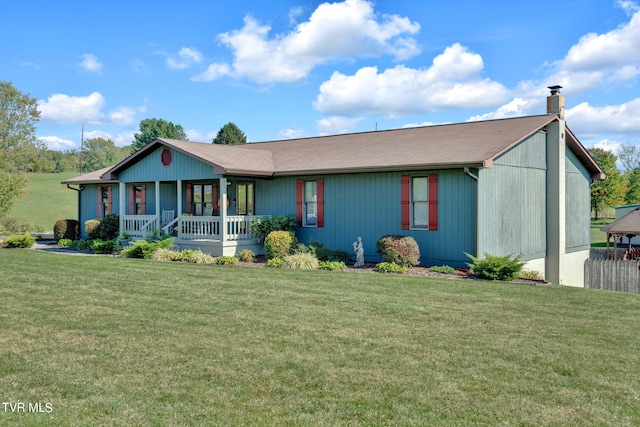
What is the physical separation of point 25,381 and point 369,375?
3769mm

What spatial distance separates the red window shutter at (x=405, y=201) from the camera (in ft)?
57.7

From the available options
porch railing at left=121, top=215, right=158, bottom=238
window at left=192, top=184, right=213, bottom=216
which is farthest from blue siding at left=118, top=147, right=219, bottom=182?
window at left=192, top=184, right=213, bottom=216

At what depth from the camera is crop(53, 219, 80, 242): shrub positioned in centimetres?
2691

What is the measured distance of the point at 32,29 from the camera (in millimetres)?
20578

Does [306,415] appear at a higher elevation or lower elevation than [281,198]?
lower

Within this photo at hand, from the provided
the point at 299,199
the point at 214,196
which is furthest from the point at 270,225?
the point at 214,196

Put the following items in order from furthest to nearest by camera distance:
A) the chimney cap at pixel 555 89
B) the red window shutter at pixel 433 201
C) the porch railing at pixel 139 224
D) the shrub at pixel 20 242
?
1. the shrub at pixel 20 242
2. the porch railing at pixel 139 224
3. the chimney cap at pixel 555 89
4. the red window shutter at pixel 433 201

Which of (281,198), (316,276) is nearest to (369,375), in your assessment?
(316,276)

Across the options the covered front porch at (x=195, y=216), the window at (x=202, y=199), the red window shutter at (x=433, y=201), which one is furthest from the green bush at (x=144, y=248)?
the red window shutter at (x=433, y=201)

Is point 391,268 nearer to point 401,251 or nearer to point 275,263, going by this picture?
point 401,251

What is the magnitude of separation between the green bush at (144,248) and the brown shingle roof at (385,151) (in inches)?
122

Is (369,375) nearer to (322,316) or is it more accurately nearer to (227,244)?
(322,316)

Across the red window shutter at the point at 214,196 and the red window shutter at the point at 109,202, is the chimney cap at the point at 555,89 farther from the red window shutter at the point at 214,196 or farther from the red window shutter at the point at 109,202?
the red window shutter at the point at 109,202

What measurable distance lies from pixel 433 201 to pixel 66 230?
18573 mm
